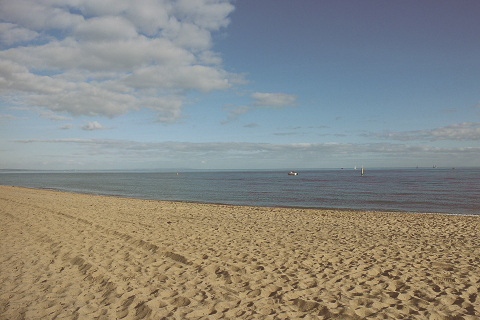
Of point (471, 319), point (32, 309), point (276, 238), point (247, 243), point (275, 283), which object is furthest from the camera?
point (276, 238)

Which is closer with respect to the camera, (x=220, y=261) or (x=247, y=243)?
(x=220, y=261)

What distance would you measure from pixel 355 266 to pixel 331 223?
287 inches

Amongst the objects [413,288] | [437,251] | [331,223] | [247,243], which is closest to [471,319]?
[413,288]

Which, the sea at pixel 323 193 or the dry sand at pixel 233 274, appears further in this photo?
the sea at pixel 323 193

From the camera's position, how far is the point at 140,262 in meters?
7.29

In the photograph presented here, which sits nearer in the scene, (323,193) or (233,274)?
(233,274)

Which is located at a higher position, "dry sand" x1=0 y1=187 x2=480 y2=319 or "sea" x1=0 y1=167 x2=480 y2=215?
"dry sand" x1=0 y1=187 x2=480 y2=319

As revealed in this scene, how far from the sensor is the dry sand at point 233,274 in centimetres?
491

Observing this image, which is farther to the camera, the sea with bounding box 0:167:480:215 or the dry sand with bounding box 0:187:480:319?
the sea with bounding box 0:167:480:215

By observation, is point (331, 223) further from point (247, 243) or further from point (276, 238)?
point (247, 243)

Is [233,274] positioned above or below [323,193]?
above

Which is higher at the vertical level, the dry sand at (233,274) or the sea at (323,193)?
the dry sand at (233,274)

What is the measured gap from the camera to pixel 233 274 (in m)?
6.48

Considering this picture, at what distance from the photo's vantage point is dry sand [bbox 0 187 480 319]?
4.91 meters
